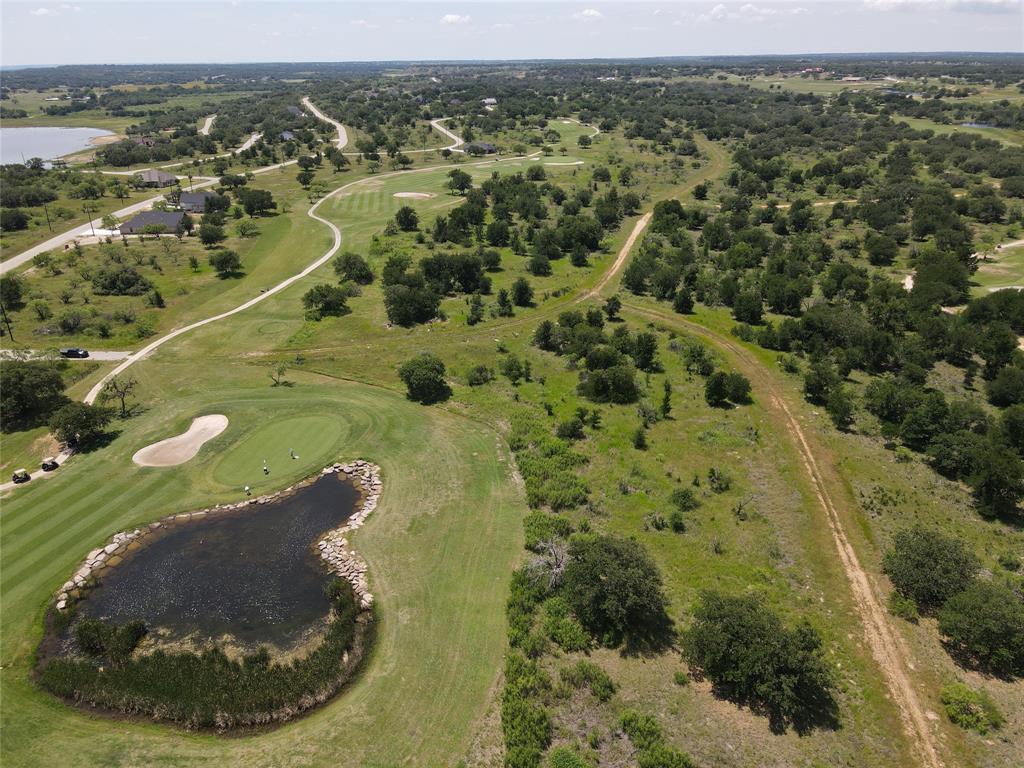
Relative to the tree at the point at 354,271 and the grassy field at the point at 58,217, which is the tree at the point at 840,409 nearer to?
the tree at the point at 354,271

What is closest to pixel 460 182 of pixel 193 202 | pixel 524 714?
pixel 193 202

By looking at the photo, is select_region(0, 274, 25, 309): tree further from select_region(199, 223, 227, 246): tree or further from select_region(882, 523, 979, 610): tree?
select_region(882, 523, 979, 610): tree

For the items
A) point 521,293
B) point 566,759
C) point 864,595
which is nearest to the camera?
point 566,759

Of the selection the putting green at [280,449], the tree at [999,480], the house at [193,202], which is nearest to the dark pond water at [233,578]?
the putting green at [280,449]

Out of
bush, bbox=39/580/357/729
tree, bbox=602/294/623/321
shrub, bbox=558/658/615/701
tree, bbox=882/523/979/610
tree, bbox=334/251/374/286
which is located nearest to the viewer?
bush, bbox=39/580/357/729

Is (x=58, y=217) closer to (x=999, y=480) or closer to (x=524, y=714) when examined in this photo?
(x=524, y=714)

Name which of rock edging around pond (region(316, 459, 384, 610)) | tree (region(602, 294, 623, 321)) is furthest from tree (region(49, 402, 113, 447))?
tree (region(602, 294, 623, 321))
